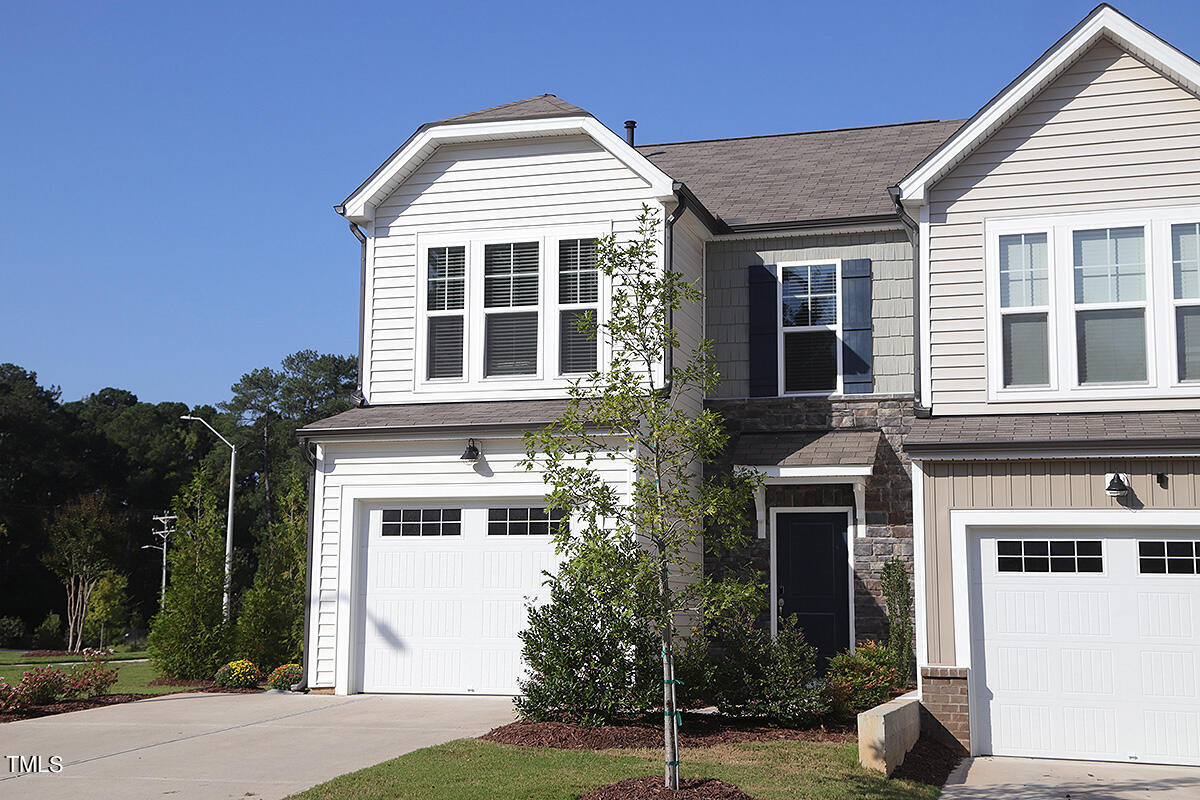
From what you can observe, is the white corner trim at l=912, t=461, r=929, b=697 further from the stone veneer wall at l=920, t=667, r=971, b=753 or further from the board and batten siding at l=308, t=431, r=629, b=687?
the board and batten siding at l=308, t=431, r=629, b=687

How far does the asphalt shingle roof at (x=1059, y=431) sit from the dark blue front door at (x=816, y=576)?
115 inches

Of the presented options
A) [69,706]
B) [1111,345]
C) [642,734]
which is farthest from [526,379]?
[1111,345]

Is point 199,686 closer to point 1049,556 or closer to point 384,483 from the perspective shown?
point 384,483

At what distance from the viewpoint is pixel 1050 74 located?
1261cm

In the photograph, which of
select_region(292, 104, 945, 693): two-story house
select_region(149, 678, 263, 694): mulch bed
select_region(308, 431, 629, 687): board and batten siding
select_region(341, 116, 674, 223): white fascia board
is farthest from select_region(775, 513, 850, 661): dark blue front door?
select_region(149, 678, 263, 694): mulch bed

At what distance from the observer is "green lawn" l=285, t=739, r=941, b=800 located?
27.7 ft

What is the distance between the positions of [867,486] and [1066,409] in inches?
120

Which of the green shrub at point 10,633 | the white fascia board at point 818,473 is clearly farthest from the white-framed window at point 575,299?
the green shrub at point 10,633

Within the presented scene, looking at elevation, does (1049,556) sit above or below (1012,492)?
below

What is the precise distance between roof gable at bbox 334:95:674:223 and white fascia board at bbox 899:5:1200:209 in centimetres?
321

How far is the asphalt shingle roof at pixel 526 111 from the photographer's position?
1496 centimetres

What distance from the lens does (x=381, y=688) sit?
47.3 ft

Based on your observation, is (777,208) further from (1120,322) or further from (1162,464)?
(1162,464)

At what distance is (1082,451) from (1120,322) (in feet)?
5.88
